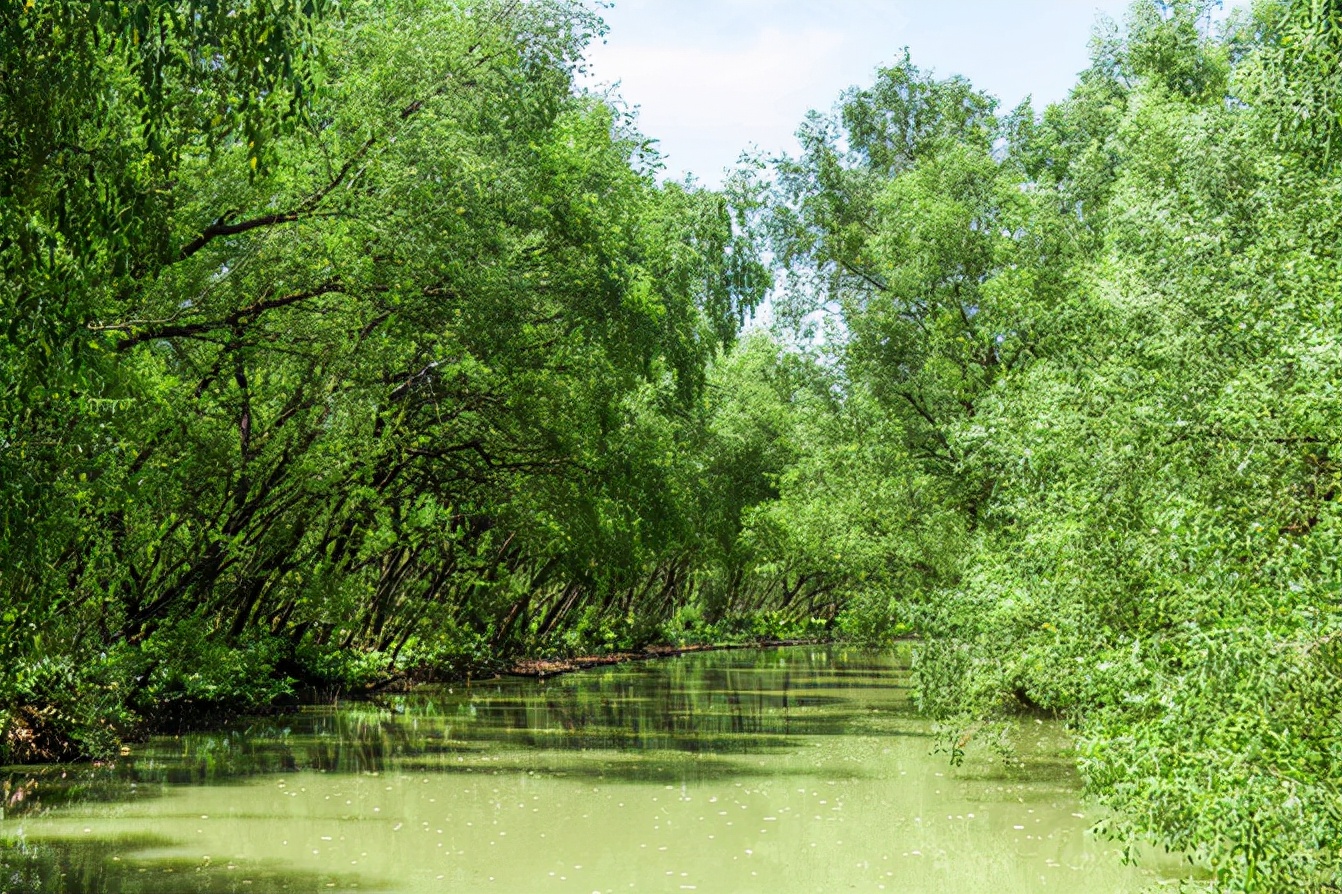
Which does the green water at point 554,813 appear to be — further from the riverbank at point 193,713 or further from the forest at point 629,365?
the forest at point 629,365

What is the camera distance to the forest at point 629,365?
322 inches

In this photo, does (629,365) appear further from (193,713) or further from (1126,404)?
(1126,404)

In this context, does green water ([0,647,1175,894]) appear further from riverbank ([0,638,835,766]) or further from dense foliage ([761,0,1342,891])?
dense foliage ([761,0,1342,891])

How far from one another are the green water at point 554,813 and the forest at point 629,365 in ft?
4.03

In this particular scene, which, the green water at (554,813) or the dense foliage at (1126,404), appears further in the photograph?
the green water at (554,813)

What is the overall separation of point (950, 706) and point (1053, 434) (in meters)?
6.45

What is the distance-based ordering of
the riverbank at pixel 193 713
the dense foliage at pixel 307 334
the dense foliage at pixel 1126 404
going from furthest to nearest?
the riverbank at pixel 193 713 < the dense foliage at pixel 1126 404 < the dense foliage at pixel 307 334

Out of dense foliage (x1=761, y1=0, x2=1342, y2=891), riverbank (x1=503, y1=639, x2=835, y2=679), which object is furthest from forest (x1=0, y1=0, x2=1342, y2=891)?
riverbank (x1=503, y1=639, x2=835, y2=679)

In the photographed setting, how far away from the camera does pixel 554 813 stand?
15.8 meters

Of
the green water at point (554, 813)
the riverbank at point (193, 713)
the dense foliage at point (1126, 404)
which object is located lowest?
the green water at point (554, 813)

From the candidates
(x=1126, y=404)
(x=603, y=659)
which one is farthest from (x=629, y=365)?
(x=603, y=659)

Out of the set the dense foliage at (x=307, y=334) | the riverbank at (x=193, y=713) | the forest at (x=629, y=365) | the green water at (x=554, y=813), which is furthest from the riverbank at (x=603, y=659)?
the green water at (x=554, y=813)

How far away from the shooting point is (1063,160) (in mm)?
30156

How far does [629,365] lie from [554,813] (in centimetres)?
941
